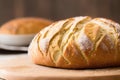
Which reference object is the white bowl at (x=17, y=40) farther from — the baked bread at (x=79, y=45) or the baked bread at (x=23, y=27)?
the baked bread at (x=79, y=45)

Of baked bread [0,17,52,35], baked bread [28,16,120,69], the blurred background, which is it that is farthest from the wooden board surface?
the blurred background

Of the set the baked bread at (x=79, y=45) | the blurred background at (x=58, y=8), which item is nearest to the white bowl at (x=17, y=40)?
the baked bread at (x=79, y=45)

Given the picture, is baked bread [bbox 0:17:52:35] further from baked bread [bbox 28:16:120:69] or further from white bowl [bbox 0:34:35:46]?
baked bread [bbox 28:16:120:69]

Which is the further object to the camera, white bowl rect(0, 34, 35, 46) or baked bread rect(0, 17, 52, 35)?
baked bread rect(0, 17, 52, 35)

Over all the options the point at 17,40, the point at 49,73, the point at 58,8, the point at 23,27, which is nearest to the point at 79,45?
the point at 49,73

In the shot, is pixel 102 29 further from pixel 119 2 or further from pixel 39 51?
pixel 119 2

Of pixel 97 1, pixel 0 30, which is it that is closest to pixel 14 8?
pixel 97 1
